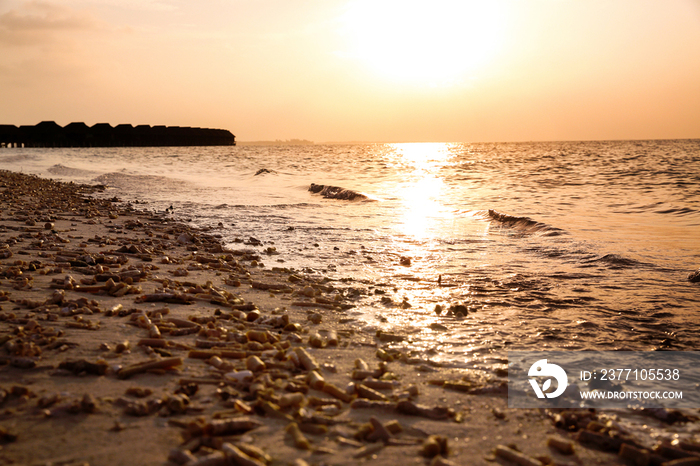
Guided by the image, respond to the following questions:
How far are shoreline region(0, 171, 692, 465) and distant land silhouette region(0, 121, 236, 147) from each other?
96484 mm

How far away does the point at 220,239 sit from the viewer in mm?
10031

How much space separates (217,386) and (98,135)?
107 meters

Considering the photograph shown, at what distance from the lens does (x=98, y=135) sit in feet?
309

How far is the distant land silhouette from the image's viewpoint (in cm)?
8312

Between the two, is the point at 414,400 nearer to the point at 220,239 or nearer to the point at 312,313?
the point at 312,313

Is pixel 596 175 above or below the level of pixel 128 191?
above

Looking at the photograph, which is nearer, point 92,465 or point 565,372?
point 92,465

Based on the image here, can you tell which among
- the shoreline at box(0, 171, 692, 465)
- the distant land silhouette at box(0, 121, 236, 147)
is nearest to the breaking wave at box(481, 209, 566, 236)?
the shoreline at box(0, 171, 692, 465)

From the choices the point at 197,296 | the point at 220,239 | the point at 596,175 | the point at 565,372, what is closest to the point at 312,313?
the point at 197,296

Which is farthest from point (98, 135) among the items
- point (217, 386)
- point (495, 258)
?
point (217, 386)

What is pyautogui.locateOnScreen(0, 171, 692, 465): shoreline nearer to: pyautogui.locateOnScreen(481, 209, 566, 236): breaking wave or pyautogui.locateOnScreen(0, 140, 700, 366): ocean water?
pyautogui.locateOnScreen(0, 140, 700, 366): ocean water

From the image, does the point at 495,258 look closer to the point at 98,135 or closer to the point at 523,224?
the point at 523,224

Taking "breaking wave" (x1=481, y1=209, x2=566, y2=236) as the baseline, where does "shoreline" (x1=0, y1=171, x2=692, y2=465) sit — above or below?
below

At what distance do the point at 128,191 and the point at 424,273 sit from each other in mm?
18172
